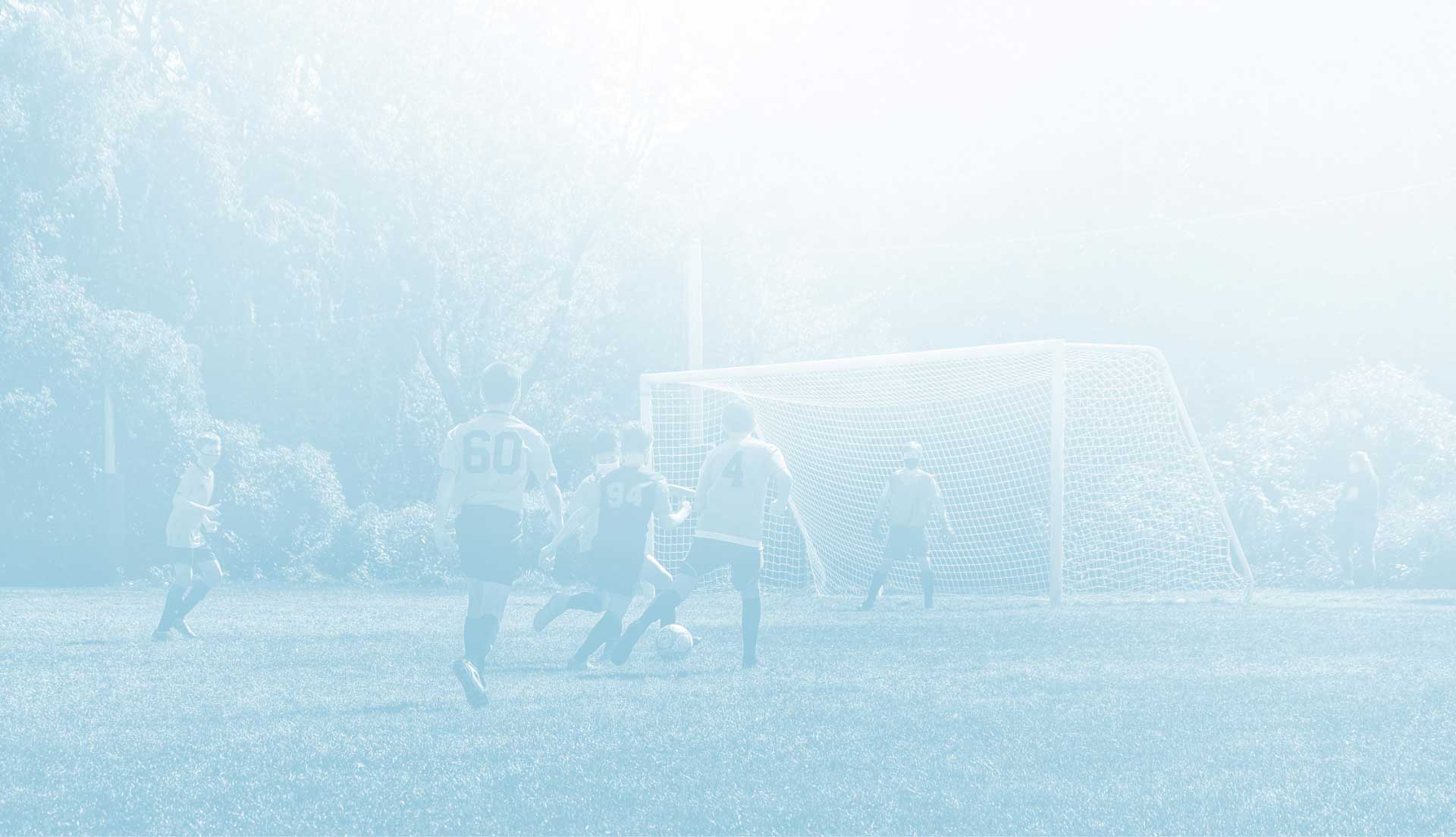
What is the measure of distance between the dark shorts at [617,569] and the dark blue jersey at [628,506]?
2 cm

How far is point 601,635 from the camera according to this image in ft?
30.2

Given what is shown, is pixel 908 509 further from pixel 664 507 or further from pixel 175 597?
pixel 175 597

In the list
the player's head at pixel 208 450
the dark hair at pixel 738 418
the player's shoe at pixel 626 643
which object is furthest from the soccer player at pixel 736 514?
the player's head at pixel 208 450

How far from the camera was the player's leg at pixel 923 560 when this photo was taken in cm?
1494

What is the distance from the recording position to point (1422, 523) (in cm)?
1983

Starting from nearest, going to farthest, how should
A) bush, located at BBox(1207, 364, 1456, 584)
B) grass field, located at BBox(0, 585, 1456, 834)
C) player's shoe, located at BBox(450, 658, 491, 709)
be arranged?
1. grass field, located at BBox(0, 585, 1456, 834)
2. player's shoe, located at BBox(450, 658, 491, 709)
3. bush, located at BBox(1207, 364, 1456, 584)

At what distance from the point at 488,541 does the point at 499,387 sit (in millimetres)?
746

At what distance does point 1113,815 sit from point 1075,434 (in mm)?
15430

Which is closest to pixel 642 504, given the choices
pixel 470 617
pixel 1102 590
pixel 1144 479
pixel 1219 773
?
pixel 470 617

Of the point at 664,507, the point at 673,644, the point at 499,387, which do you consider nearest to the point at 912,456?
the point at 673,644

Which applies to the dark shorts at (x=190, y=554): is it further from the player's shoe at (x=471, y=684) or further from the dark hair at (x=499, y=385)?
the dark hair at (x=499, y=385)

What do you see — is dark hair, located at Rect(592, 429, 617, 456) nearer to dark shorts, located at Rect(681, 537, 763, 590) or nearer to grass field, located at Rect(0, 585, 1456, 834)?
dark shorts, located at Rect(681, 537, 763, 590)

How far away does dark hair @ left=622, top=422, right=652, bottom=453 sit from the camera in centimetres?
868

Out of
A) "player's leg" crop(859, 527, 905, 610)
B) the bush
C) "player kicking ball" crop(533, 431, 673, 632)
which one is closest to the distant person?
the bush
